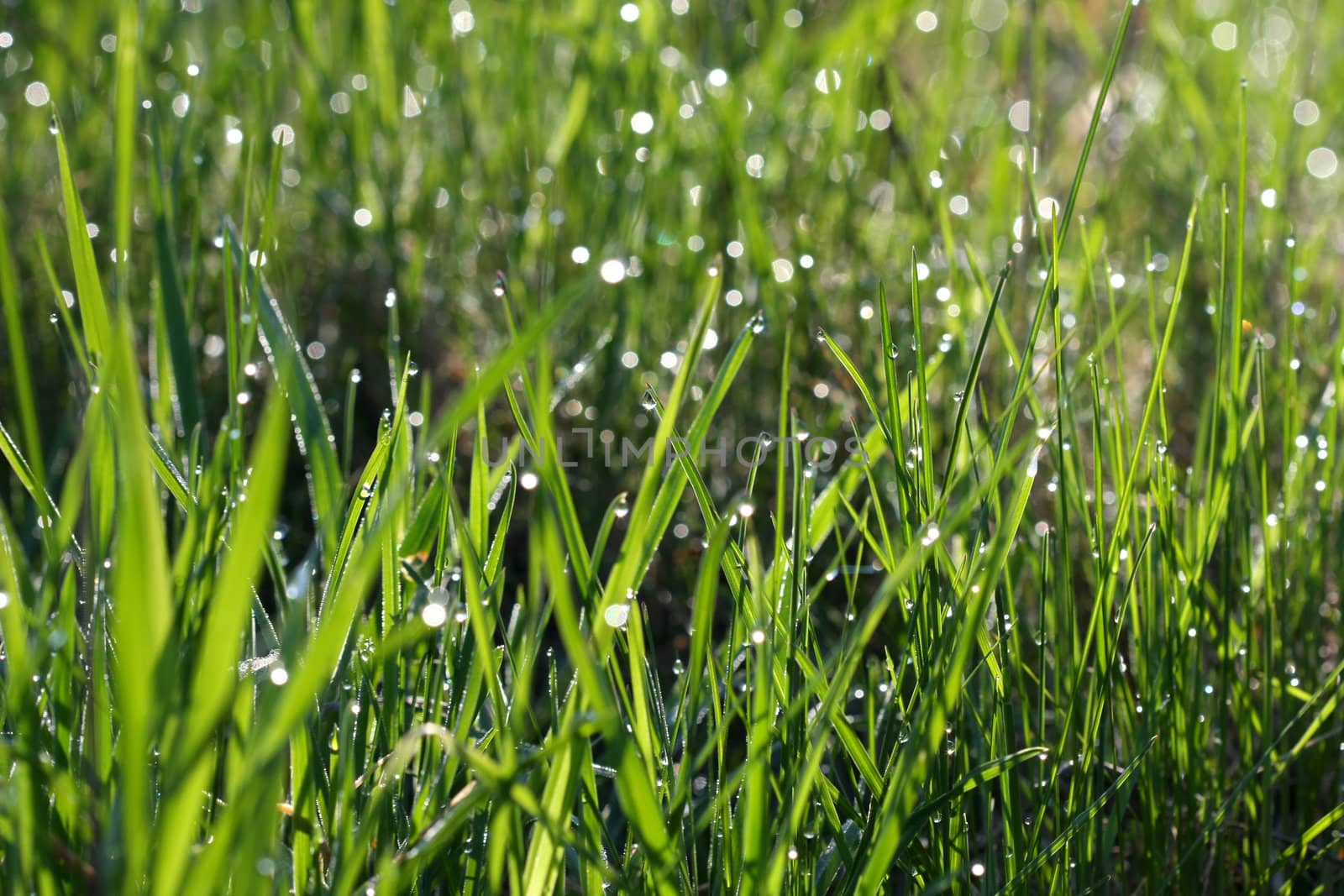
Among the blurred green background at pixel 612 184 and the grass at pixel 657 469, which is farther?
the blurred green background at pixel 612 184

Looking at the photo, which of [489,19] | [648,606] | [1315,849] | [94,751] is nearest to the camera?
[94,751]

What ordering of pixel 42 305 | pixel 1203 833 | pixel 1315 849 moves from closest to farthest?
pixel 1203 833, pixel 1315 849, pixel 42 305

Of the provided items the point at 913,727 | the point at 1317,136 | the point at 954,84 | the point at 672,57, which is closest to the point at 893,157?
the point at 954,84

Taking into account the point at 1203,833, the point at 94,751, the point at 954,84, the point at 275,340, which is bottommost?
the point at 1203,833

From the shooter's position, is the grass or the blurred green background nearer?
the grass

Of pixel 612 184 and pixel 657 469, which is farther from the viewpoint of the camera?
pixel 612 184

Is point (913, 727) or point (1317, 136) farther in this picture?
point (1317, 136)

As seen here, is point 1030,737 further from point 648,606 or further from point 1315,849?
point 648,606

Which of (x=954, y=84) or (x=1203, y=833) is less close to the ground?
(x=954, y=84)
